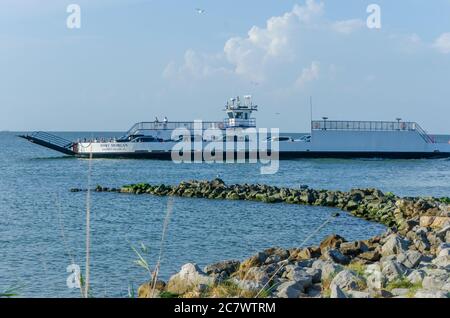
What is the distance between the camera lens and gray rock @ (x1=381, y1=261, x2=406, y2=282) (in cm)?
1078

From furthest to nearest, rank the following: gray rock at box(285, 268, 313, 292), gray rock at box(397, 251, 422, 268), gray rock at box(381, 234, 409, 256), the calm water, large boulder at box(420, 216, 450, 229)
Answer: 1. large boulder at box(420, 216, 450, 229)
2. the calm water
3. gray rock at box(381, 234, 409, 256)
4. gray rock at box(397, 251, 422, 268)
5. gray rock at box(285, 268, 313, 292)

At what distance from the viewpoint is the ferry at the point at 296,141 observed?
227ft

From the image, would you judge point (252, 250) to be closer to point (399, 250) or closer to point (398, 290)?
point (399, 250)

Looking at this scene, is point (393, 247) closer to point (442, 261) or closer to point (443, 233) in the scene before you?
point (442, 261)

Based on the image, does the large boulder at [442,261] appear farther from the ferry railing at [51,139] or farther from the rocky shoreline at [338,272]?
the ferry railing at [51,139]

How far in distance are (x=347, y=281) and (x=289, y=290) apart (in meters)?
0.80

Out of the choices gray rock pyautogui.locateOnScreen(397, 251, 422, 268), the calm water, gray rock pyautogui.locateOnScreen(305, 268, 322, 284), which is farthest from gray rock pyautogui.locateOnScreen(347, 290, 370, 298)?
the calm water

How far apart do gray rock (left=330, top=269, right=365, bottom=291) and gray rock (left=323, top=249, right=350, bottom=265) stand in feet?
10.7

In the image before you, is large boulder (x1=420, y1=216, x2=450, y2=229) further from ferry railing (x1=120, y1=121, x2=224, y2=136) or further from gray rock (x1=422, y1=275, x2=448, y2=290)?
ferry railing (x1=120, y1=121, x2=224, y2=136)

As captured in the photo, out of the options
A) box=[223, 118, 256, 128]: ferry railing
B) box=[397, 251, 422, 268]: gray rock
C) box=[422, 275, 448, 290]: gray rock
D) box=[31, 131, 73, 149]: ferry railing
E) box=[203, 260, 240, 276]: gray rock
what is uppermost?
box=[223, 118, 256, 128]: ferry railing

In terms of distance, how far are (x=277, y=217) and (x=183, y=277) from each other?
51.9ft

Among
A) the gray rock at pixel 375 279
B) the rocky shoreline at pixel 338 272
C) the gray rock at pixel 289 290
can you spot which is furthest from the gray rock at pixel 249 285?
the gray rock at pixel 375 279

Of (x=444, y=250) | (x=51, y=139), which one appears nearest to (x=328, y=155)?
(x=51, y=139)

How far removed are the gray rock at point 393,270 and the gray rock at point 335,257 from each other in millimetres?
2068
